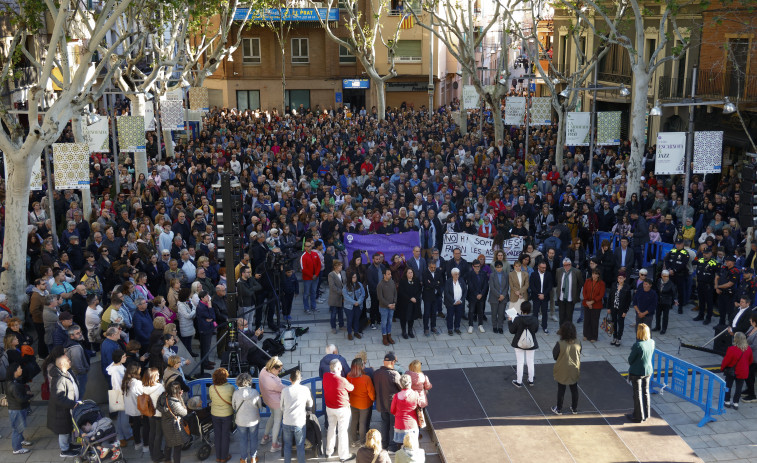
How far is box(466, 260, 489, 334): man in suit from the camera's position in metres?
14.9

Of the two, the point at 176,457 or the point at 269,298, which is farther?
the point at 269,298

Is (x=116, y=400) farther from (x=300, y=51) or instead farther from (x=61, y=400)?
(x=300, y=51)

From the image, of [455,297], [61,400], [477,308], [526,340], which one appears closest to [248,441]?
[61,400]

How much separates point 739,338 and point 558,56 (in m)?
37.9

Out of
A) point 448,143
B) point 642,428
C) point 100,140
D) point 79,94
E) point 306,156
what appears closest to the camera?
point 642,428

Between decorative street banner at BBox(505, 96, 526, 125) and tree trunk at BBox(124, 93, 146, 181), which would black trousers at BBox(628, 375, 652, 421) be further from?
decorative street banner at BBox(505, 96, 526, 125)

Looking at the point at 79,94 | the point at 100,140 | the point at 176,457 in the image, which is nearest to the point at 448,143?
the point at 100,140

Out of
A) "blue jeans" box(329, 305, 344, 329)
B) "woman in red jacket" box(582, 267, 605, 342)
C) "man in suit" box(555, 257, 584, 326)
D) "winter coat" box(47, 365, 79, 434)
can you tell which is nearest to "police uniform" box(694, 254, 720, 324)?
"woman in red jacket" box(582, 267, 605, 342)

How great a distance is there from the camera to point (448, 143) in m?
31.9

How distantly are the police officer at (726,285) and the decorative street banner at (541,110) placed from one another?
43.7ft

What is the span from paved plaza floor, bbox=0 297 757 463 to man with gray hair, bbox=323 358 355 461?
0.91 meters

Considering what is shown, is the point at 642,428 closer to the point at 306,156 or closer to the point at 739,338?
the point at 739,338

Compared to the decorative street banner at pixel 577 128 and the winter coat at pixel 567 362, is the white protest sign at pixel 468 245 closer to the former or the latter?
the winter coat at pixel 567 362

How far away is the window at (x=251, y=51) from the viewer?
54.6m
